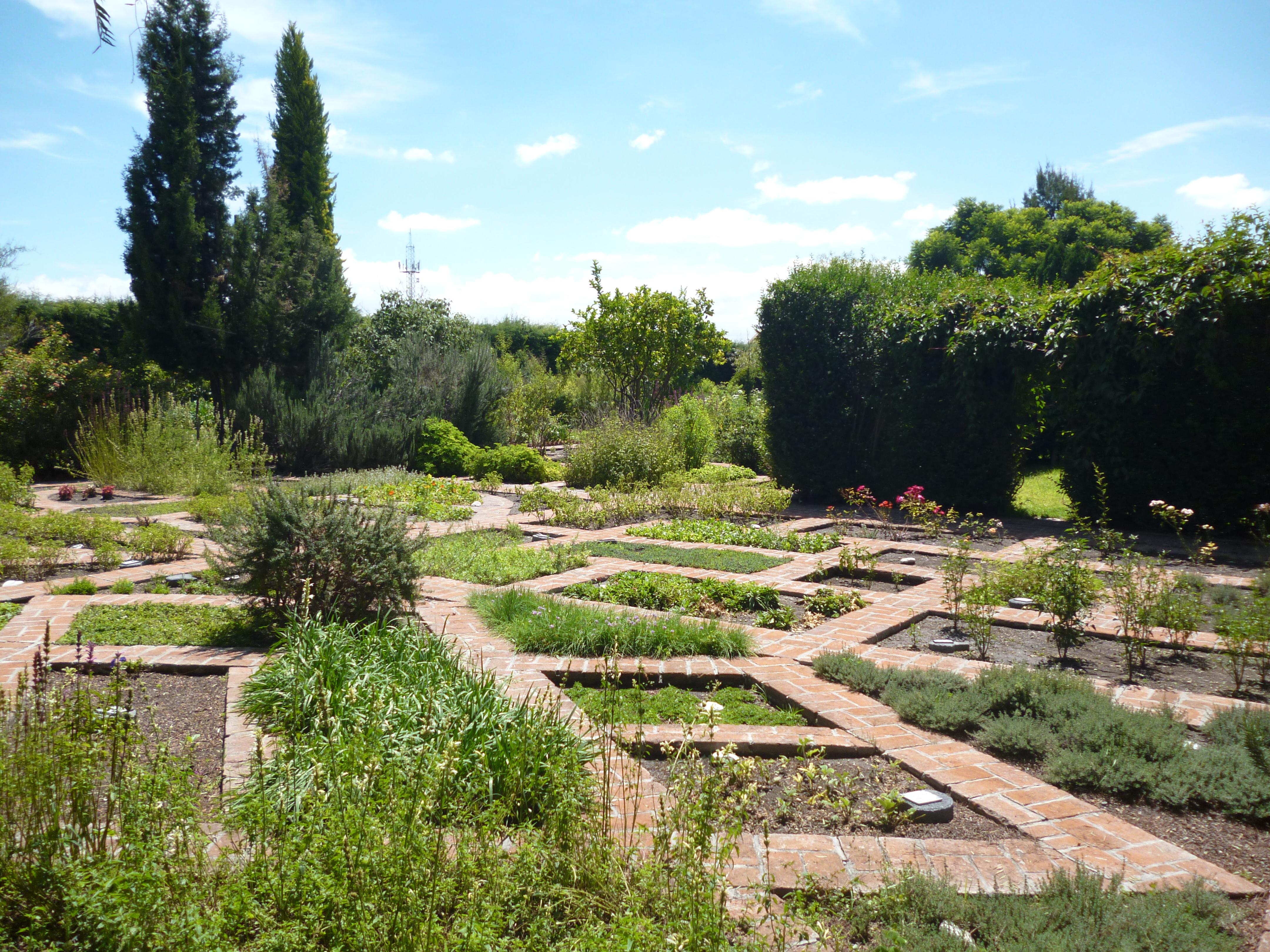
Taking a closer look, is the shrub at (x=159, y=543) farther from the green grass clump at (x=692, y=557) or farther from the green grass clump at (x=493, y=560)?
the green grass clump at (x=692, y=557)

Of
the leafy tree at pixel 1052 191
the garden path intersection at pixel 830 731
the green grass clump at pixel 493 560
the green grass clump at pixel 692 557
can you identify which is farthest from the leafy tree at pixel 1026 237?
the garden path intersection at pixel 830 731

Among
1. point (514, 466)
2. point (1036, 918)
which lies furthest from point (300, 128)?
point (1036, 918)

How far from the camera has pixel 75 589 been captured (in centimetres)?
617

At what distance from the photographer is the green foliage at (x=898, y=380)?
33.6 ft

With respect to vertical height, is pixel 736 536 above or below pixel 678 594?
above

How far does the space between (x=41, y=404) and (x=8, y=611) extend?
A: 1073cm

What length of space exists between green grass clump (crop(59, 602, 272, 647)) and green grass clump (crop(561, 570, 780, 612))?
237 centimetres

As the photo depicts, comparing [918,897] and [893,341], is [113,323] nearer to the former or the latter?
[893,341]

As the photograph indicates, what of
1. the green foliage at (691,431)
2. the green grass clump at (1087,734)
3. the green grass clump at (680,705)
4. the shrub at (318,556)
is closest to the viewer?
the green grass clump at (1087,734)

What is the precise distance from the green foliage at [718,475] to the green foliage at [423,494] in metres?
3.40

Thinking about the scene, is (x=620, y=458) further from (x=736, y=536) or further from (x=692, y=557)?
(x=692, y=557)

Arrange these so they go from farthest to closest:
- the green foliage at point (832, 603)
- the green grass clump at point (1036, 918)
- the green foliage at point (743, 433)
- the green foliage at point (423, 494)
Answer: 1. the green foliage at point (743, 433)
2. the green foliage at point (423, 494)
3. the green foliage at point (832, 603)
4. the green grass clump at point (1036, 918)

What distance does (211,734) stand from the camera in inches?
141

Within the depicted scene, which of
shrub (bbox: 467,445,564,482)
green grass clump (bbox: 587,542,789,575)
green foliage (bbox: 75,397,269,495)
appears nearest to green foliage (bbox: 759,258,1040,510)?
green grass clump (bbox: 587,542,789,575)
